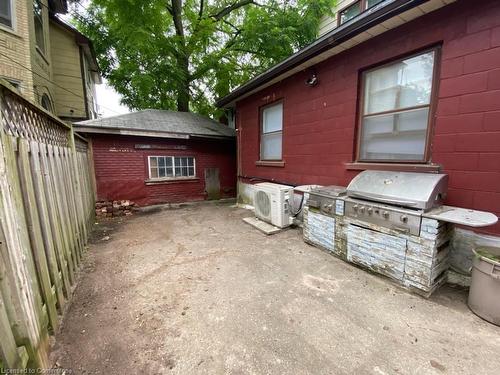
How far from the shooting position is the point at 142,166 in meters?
6.45

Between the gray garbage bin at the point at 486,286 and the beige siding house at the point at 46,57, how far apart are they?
8.44 m

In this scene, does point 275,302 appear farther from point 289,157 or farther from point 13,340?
point 289,157

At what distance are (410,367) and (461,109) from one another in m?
2.77

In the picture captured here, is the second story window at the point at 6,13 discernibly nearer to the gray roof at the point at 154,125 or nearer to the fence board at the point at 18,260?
the gray roof at the point at 154,125

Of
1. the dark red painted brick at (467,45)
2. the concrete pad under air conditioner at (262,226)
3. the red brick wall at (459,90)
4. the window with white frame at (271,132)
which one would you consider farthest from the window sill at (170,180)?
the dark red painted brick at (467,45)

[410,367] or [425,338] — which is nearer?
[410,367]

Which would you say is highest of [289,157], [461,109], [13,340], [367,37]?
[367,37]

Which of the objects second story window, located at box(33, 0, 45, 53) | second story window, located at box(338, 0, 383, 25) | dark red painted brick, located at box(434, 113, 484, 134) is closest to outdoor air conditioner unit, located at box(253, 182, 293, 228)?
dark red painted brick, located at box(434, 113, 484, 134)

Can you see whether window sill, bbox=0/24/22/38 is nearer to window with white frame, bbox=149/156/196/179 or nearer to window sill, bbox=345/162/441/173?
window with white frame, bbox=149/156/196/179

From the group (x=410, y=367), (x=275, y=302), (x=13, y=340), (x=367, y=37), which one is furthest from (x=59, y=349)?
(x=367, y=37)

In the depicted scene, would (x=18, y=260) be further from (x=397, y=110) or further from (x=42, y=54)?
(x=42, y=54)

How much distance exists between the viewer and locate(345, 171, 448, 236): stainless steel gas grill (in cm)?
228

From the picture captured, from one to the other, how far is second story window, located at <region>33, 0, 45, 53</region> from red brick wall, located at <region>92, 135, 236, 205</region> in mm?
4236

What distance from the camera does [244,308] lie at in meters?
2.16
